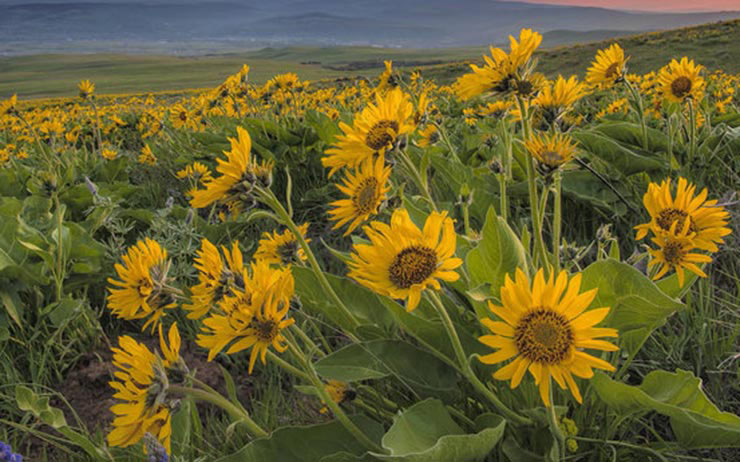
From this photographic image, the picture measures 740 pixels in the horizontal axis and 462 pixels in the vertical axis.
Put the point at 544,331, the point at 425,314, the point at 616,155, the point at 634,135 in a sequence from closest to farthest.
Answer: the point at 544,331 < the point at 425,314 < the point at 616,155 < the point at 634,135

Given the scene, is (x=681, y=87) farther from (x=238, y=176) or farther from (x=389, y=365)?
(x=238, y=176)

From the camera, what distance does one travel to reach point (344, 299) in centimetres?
150

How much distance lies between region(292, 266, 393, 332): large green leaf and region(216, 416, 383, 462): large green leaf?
28cm

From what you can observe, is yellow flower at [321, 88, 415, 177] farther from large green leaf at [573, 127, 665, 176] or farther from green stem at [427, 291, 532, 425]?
large green leaf at [573, 127, 665, 176]

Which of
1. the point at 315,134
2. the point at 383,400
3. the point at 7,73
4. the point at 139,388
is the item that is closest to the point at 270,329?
the point at 139,388

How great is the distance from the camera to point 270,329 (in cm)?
98

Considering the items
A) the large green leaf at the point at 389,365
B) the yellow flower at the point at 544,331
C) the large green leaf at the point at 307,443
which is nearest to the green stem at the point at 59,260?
the large green leaf at the point at 307,443

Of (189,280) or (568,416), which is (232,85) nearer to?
(189,280)

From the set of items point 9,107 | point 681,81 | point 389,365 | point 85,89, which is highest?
point 681,81

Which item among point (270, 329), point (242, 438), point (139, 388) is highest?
point (270, 329)

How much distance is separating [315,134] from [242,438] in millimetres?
2638

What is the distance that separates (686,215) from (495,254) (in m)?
0.42

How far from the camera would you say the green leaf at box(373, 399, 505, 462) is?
3.02ft

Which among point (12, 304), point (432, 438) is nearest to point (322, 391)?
point (432, 438)
